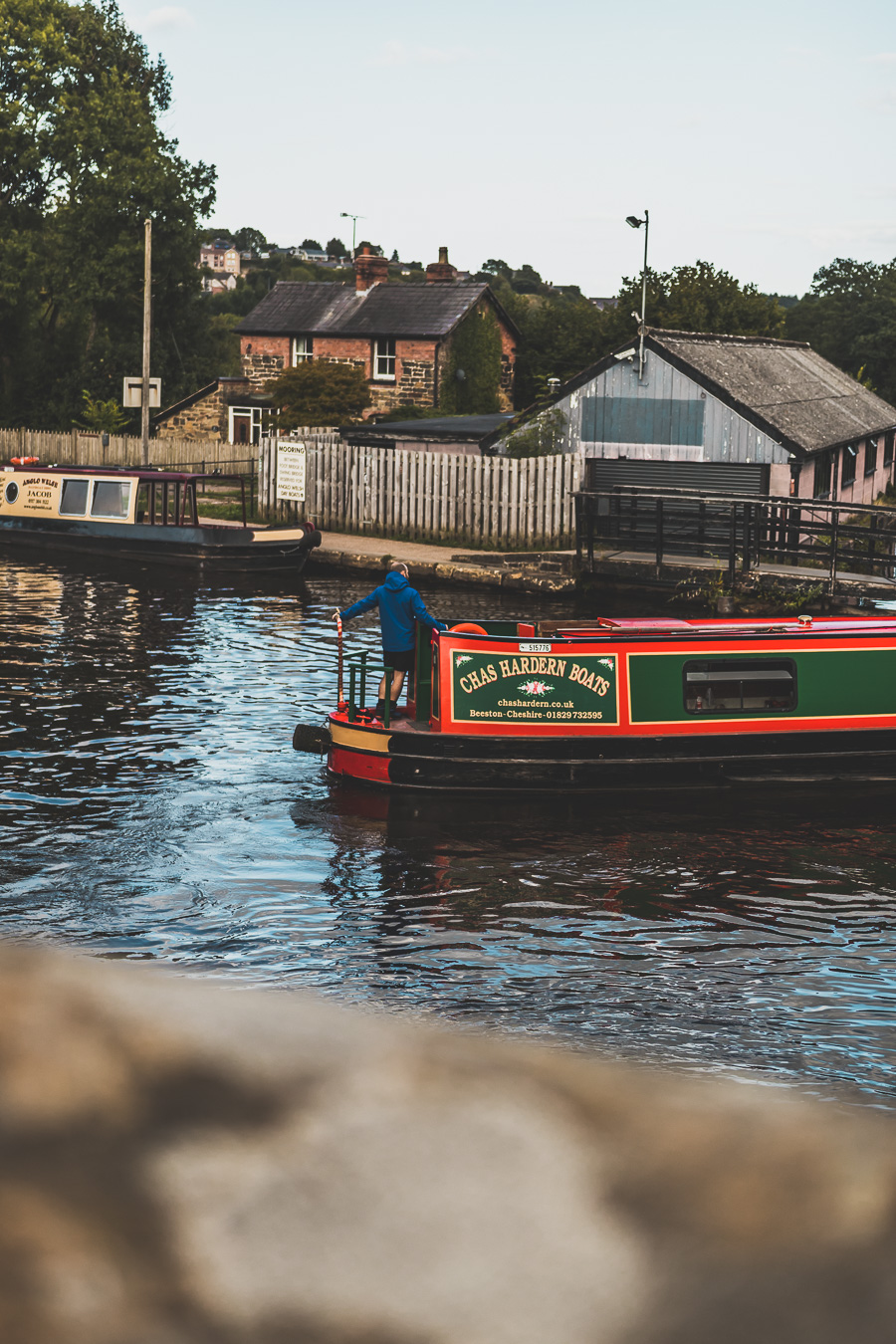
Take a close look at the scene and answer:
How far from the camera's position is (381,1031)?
A: 104cm

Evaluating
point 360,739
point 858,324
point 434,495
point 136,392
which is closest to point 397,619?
point 360,739

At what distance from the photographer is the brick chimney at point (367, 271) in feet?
152

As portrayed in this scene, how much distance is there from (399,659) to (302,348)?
35.0 m

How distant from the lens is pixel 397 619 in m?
12.7

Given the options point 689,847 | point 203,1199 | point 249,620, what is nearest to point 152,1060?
point 203,1199

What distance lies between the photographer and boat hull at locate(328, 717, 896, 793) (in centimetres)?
1210

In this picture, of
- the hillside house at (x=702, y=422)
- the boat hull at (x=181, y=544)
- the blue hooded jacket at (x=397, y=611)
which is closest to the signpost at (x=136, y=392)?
the boat hull at (x=181, y=544)

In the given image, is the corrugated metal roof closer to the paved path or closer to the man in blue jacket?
the paved path

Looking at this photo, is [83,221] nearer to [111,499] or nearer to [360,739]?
[111,499]

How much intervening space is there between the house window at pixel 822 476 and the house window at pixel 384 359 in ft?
60.9

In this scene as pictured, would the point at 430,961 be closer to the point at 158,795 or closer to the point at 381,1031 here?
the point at 158,795

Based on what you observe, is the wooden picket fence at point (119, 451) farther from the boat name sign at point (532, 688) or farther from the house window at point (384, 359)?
the boat name sign at point (532, 688)

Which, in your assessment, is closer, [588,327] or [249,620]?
[249,620]

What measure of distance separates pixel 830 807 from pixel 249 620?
442 inches
